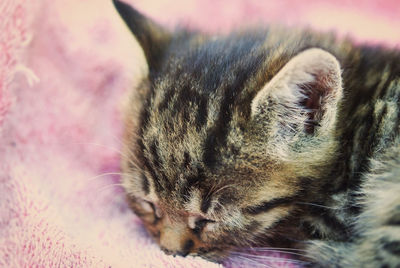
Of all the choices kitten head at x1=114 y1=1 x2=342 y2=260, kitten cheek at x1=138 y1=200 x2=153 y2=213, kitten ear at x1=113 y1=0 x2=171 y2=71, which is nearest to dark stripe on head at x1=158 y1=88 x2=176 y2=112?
kitten head at x1=114 y1=1 x2=342 y2=260

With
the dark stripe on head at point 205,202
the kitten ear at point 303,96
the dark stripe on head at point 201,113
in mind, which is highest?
the kitten ear at point 303,96

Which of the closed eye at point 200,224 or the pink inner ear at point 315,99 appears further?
the closed eye at point 200,224

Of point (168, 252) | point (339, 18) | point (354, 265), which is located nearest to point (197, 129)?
point (168, 252)

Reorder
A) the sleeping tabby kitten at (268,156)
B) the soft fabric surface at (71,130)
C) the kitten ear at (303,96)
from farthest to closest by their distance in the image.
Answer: the soft fabric surface at (71,130)
the sleeping tabby kitten at (268,156)
the kitten ear at (303,96)

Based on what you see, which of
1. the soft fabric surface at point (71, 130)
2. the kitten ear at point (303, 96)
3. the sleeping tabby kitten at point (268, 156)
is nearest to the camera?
the kitten ear at point (303, 96)

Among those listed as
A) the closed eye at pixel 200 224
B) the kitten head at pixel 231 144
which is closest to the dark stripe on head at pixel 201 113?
the kitten head at pixel 231 144

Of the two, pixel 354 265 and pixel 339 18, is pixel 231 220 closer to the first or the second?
pixel 354 265

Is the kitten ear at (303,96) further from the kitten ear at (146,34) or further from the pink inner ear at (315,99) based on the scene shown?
the kitten ear at (146,34)
